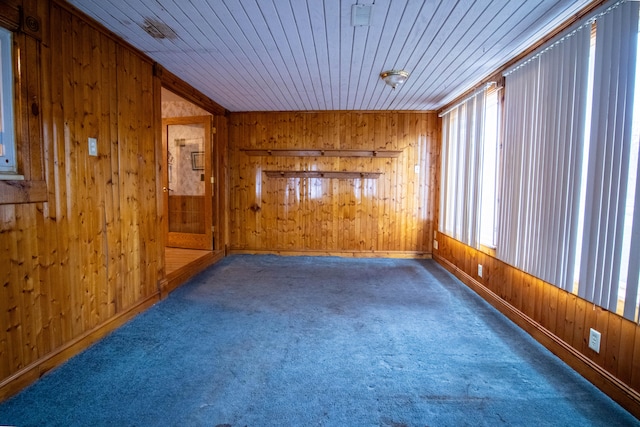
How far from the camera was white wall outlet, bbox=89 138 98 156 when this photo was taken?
2328mm

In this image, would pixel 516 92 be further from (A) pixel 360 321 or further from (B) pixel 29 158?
(B) pixel 29 158

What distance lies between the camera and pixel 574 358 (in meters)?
2.09

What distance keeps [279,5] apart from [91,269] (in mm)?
2285

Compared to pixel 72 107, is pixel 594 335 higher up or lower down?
lower down

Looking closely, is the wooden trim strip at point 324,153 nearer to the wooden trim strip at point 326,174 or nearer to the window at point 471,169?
the wooden trim strip at point 326,174

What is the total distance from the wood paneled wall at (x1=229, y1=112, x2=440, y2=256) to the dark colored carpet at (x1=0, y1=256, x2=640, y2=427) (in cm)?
200

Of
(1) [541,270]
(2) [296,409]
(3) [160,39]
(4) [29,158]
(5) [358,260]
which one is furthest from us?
(5) [358,260]

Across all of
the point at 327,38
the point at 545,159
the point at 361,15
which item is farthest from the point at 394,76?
the point at 545,159

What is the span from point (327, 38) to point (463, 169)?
2.36m

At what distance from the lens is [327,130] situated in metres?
5.12

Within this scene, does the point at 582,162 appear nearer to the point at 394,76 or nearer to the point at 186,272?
the point at 394,76

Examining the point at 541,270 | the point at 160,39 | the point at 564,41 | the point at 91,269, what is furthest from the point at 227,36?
the point at 541,270

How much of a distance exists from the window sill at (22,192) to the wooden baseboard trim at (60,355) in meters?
0.96

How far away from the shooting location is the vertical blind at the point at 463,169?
354cm
